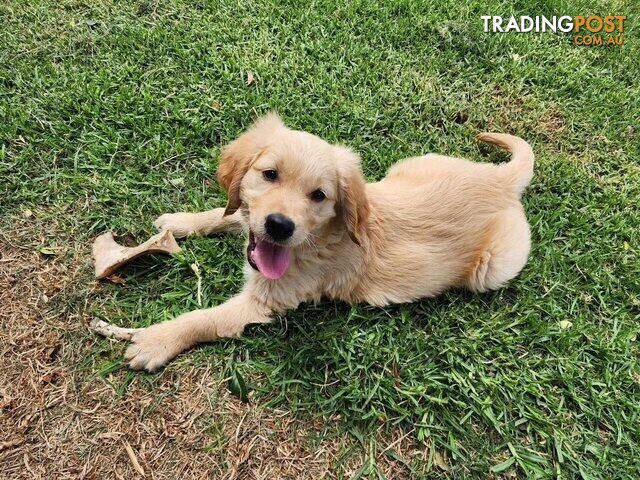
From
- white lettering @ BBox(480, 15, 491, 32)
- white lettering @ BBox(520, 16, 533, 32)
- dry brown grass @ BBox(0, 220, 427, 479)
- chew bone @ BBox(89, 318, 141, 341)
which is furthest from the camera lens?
white lettering @ BBox(520, 16, 533, 32)

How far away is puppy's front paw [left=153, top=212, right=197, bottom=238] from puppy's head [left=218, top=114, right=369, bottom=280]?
0.51 m

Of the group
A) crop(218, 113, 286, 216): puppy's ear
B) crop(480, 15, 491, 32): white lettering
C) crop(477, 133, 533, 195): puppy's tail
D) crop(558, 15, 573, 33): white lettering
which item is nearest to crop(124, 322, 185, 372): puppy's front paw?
crop(218, 113, 286, 216): puppy's ear

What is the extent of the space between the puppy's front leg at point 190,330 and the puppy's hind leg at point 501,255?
4.37 feet

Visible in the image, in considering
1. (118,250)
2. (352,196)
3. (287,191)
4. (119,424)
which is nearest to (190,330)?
(119,424)

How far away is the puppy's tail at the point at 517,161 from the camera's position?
3143mm

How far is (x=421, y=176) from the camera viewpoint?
3117 mm

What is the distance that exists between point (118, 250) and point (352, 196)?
4.83 feet

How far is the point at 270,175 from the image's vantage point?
2.46 metres

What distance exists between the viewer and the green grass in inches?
106

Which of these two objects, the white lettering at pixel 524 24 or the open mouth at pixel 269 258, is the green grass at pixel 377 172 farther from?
the open mouth at pixel 269 258

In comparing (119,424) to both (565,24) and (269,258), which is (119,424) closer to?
(269,258)

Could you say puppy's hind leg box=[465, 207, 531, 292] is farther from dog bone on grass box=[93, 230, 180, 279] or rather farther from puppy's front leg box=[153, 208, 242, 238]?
dog bone on grass box=[93, 230, 180, 279]

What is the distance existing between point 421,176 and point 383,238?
577 millimetres

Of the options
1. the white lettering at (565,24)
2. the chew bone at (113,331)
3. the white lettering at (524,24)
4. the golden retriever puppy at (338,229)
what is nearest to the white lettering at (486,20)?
the white lettering at (524,24)
